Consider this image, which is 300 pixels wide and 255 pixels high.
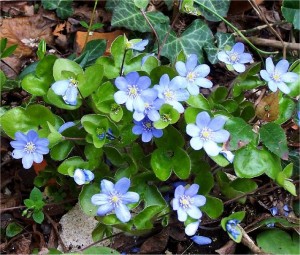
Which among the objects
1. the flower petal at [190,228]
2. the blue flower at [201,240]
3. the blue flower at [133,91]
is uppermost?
the blue flower at [133,91]

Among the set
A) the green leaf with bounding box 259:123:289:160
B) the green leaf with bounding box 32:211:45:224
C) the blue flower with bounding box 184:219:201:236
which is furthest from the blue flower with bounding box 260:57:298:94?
the green leaf with bounding box 32:211:45:224

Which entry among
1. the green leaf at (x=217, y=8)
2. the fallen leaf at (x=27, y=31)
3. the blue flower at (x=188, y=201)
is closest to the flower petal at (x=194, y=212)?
the blue flower at (x=188, y=201)

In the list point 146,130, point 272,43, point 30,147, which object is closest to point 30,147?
point 30,147

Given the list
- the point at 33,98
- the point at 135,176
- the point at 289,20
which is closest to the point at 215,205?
the point at 135,176

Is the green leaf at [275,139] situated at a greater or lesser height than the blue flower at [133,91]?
lesser

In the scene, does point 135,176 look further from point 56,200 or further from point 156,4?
point 156,4

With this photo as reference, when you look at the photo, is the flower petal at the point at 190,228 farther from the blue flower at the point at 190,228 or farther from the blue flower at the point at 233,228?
the blue flower at the point at 233,228
